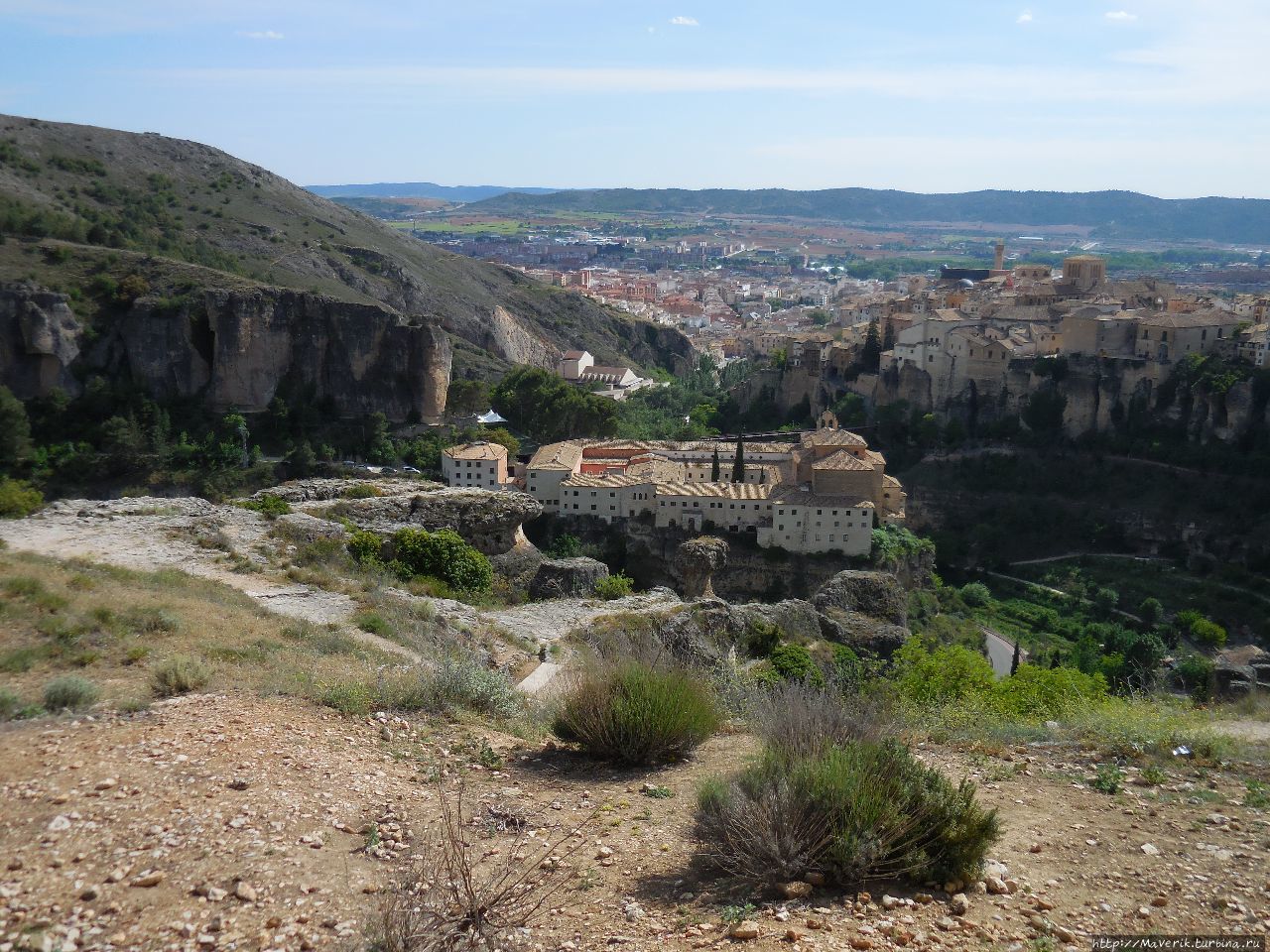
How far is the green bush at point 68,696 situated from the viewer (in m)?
7.65

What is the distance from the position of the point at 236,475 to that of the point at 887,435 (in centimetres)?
2622

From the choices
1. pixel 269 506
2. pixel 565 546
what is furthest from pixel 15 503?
pixel 565 546

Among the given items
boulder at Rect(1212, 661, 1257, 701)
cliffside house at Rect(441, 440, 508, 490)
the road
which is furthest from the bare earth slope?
cliffside house at Rect(441, 440, 508, 490)

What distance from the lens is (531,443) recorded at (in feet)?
134

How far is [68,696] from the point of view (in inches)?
302

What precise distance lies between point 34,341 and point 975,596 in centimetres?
3060

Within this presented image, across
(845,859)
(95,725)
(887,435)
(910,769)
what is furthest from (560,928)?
(887,435)

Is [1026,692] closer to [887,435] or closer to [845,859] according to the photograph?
[845,859]

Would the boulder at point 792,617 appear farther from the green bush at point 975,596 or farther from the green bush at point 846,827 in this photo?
the green bush at point 846,827

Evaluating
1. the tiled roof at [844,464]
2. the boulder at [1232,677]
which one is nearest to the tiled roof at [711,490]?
the tiled roof at [844,464]

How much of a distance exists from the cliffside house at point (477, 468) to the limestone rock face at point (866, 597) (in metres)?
11.4

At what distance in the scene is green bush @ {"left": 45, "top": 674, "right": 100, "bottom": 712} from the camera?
7.65 metres

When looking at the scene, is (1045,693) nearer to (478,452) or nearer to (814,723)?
(814,723)

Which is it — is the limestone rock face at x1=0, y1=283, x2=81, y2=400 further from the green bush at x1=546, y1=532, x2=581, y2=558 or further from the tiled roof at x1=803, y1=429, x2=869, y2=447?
the tiled roof at x1=803, y1=429, x2=869, y2=447
